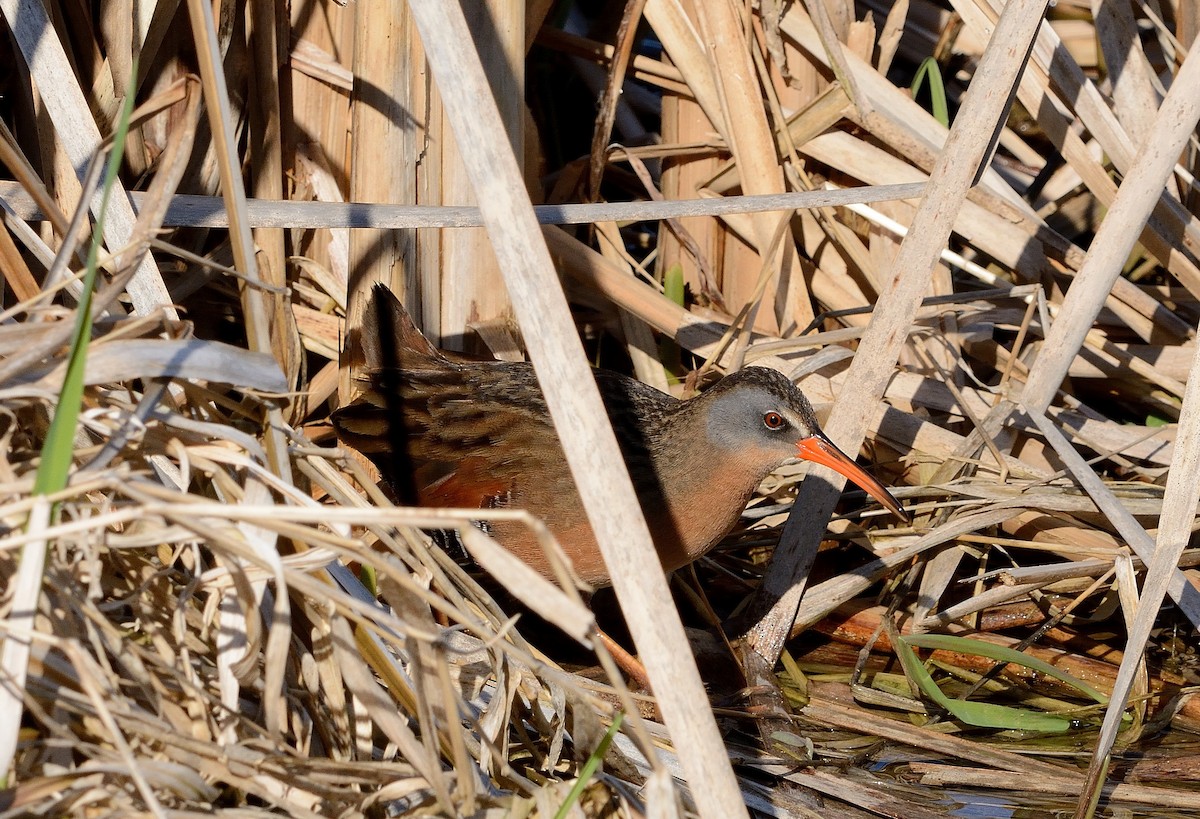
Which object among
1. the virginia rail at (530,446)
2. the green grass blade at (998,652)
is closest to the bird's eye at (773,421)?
the virginia rail at (530,446)

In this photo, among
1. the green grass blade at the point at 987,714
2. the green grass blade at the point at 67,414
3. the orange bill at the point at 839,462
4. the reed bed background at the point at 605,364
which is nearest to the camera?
the green grass blade at the point at 67,414

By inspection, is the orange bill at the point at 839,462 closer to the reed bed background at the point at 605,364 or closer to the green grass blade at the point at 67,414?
the reed bed background at the point at 605,364

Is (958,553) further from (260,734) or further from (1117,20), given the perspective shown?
(260,734)

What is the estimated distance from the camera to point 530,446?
2.66 metres

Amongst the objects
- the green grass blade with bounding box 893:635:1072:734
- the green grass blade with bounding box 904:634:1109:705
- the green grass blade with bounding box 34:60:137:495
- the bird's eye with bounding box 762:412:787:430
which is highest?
the green grass blade with bounding box 34:60:137:495

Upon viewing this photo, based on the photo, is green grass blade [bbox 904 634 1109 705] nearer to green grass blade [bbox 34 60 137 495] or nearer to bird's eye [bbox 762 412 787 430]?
bird's eye [bbox 762 412 787 430]

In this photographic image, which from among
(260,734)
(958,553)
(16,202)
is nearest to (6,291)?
(16,202)

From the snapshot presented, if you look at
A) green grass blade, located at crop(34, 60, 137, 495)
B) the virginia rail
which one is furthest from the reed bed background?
the virginia rail

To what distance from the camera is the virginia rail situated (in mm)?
2600

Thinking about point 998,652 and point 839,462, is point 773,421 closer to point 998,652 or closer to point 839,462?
point 839,462

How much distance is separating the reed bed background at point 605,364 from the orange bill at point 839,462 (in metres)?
0.05

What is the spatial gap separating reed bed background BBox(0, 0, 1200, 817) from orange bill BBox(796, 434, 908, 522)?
5cm

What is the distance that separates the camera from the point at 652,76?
3281 mm

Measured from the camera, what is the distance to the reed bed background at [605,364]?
57.4 inches
